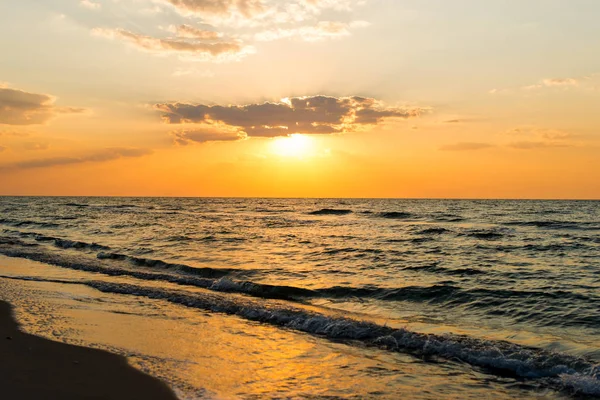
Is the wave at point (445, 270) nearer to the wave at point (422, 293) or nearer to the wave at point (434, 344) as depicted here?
the wave at point (422, 293)

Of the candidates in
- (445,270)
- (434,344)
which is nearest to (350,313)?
(434,344)

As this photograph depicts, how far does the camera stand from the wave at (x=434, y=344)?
8516 mm

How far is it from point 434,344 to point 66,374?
283 inches

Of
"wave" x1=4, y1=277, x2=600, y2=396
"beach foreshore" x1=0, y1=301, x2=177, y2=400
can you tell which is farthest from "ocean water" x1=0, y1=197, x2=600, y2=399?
"beach foreshore" x1=0, y1=301, x2=177, y2=400

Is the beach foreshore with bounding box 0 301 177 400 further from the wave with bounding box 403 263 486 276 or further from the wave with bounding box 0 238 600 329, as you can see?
the wave with bounding box 403 263 486 276

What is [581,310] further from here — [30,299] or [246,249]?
[246,249]

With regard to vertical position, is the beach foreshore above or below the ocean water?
above

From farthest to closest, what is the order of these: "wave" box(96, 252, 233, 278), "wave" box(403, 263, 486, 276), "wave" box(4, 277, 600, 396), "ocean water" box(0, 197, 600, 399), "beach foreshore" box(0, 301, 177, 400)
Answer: "wave" box(96, 252, 233, 278)
"wave" box(403, 263, 486, 276)
"wave" box(4, 277, 600, 396)
"ocean water" box(0, 197, 600, 399)
"beach foreshore" box(0, 301, 177, 400)

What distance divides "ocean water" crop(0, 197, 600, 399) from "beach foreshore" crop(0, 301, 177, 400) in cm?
49

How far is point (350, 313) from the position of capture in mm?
13781

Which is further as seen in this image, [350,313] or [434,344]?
[350,313]

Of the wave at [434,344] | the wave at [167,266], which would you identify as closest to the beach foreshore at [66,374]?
the wave at [434,344]

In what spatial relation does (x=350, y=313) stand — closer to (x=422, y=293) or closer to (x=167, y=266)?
(x=422, y=293)

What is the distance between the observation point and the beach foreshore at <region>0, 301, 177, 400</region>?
671cm
